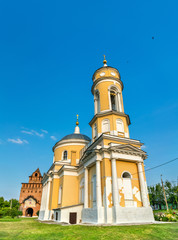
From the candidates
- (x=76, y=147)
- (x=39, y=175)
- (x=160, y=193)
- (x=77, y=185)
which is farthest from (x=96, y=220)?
(x=160, y=193)

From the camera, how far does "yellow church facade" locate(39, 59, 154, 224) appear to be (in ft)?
46.1

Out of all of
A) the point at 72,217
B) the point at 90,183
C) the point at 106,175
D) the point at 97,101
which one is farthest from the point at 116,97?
the point at 72,217

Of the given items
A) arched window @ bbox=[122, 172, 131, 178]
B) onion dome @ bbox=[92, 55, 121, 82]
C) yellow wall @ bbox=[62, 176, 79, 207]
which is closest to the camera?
arched window @ bbox=[122, 172, 131, 178]

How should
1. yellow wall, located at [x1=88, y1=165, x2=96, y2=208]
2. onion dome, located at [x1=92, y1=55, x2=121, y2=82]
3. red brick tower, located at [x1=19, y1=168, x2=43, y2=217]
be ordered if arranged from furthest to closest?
1. red brick tower, located at [x1=19, y1=168, x2=43, y2=217]
2. onion dome, located at [x1=92, y1=55, x2=121, y2=82]
3. yellow wall, located at [x1=88, y1=165, x2=96, y2=208]

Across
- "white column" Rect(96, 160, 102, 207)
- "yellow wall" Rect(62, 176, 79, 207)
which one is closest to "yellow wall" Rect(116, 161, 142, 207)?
"white column" Rect(96, 160, 102, 207)

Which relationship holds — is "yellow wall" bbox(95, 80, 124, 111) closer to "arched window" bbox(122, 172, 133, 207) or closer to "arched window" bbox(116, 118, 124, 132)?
"arched window" bbox(116, 118, 124, 132)

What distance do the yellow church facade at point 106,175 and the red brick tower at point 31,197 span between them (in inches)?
981

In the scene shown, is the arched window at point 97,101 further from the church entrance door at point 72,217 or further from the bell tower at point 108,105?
the church entrance door at point 72,217

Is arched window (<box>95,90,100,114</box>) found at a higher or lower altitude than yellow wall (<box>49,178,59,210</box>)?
higher

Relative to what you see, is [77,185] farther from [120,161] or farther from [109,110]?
[109,110]

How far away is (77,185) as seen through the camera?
21.8 m

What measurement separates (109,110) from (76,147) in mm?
10425

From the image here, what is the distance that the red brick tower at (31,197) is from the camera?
44312mm

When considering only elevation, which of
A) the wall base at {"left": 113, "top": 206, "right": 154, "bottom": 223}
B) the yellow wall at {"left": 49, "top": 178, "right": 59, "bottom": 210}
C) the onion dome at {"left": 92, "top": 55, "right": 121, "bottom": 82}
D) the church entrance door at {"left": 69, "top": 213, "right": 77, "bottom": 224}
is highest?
the onion dome at {"left": 92, "top": 55, "right": 121, "bottom": 82}
